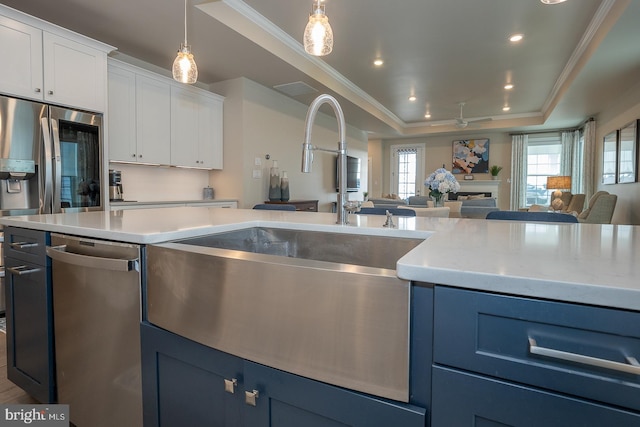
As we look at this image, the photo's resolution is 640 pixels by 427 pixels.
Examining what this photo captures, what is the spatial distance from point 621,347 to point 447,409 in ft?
0.96

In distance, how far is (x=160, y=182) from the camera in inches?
166

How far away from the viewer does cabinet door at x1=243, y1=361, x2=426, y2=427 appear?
Result: 67cm

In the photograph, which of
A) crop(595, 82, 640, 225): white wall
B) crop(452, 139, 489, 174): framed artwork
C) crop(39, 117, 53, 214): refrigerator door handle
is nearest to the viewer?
crop(39, 117, 53, 214): refrigerator door handle

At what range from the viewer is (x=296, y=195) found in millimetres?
5711

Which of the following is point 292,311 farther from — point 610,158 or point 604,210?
point 610,158

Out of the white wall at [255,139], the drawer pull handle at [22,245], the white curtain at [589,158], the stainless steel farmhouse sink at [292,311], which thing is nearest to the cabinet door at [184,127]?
the white wall at [255,139]

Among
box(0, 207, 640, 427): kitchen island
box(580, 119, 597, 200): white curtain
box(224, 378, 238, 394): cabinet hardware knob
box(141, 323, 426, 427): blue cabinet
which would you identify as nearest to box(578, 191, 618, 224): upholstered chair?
box(580, 119, 597, 200): white curtain

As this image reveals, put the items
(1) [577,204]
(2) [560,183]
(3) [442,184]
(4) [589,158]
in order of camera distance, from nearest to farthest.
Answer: (3) [442,184], (1) [577,204], (2) [560,183], (4) [589,158]

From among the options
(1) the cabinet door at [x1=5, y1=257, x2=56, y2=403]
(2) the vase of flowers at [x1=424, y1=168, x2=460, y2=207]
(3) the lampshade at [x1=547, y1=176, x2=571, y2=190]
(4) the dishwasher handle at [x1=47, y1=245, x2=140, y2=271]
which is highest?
(3) the lampshade at [x1=547, y1=176, x2=571, y2=190]

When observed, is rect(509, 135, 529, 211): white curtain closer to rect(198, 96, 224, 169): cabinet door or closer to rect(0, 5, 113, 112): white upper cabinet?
rect(198, 96, 224, 169): cabinet door

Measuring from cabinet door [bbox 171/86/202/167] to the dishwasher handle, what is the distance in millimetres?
2884

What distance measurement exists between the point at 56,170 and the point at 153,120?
1.27m

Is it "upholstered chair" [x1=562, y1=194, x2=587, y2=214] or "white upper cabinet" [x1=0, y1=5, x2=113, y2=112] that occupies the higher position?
"white upper cabinet" [x1=0, y1=5, x2=113, y2=112]

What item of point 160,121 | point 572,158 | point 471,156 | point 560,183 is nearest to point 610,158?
point 560,183
